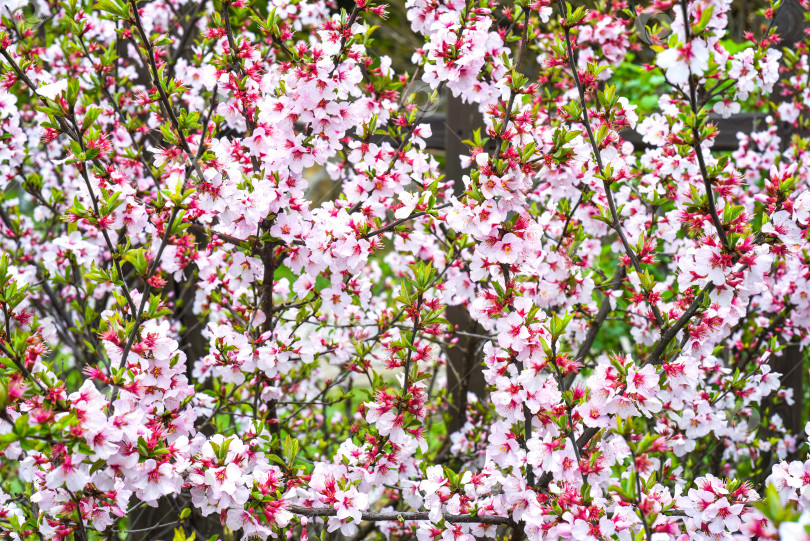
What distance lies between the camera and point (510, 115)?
1.89m

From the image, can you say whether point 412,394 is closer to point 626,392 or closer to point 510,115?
point 626,392

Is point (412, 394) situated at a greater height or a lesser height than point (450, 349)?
lesser

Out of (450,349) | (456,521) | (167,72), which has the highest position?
(167,72)

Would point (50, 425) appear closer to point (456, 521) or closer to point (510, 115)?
point (456, 521)

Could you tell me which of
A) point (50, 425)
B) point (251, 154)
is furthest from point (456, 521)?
point (251, 154)

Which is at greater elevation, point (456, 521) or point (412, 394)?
point (412, 394)

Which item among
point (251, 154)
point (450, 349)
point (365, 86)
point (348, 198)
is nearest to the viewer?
point (251, 154)

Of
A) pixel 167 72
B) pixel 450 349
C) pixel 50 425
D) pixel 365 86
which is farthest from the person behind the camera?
pixel 450 349

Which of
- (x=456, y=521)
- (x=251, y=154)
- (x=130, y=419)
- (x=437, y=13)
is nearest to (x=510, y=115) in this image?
(x=437, y=13)

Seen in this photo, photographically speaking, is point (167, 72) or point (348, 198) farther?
point (167, 72)

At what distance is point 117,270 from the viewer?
1766 millimetres

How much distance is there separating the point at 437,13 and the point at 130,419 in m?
1.53

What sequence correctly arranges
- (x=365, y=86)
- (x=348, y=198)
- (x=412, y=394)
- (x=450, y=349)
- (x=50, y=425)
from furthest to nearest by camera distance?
(x=450, y=349) → (x=365, y=86) → (x=348, y=198) → (x=412, y=394) → (x=50, y=425)

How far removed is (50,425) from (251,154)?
966 mm
